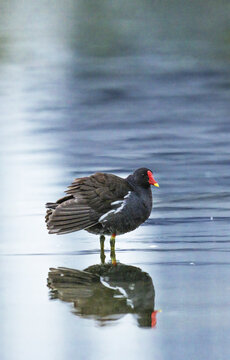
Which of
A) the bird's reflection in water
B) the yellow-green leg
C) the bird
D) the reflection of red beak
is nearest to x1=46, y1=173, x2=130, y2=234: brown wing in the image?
the bird

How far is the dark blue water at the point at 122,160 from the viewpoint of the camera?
19.6 ft

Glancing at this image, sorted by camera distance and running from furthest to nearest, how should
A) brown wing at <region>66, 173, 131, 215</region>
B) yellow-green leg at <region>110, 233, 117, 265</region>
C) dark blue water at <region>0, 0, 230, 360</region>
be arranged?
brown wing at <region>66, 173, 131, 215</region> → yellow-green leg at <region>110, 233, 117, 265</region> → dark blue water at <region>0, 0, 230, 360</region>

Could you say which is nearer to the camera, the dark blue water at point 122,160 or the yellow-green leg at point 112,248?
the dark blue water at point 122,160

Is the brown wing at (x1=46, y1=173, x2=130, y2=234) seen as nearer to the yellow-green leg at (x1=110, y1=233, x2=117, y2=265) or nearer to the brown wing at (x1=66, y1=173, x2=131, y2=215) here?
the brown wing at (x1=66, y1=173, x2=131, y2=215)

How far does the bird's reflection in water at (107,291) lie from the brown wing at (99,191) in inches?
25.3

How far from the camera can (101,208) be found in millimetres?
7984

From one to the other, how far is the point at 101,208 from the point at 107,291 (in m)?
1.27

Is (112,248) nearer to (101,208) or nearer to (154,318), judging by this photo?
(101,208)

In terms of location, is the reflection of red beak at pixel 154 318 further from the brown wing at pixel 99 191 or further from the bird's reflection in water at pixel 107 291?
the brown wing at pixel 99 191

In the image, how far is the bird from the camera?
7852 millimetres

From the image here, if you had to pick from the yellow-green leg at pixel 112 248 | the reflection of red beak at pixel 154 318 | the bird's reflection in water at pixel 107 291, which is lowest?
the reflection of red beak at pixel 154 318

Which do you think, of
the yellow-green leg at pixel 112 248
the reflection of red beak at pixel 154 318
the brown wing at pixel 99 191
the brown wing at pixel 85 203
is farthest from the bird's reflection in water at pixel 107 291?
the brown wing at pixel 99 191

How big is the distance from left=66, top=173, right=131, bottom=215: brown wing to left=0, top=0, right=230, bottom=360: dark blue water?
1.30ft

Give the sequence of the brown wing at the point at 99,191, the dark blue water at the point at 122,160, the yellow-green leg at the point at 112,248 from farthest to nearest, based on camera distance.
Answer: the brown wing at the point at 99,191
the yellow-green leg at the point at 112,248
the dark blue water at the point at 122,160
